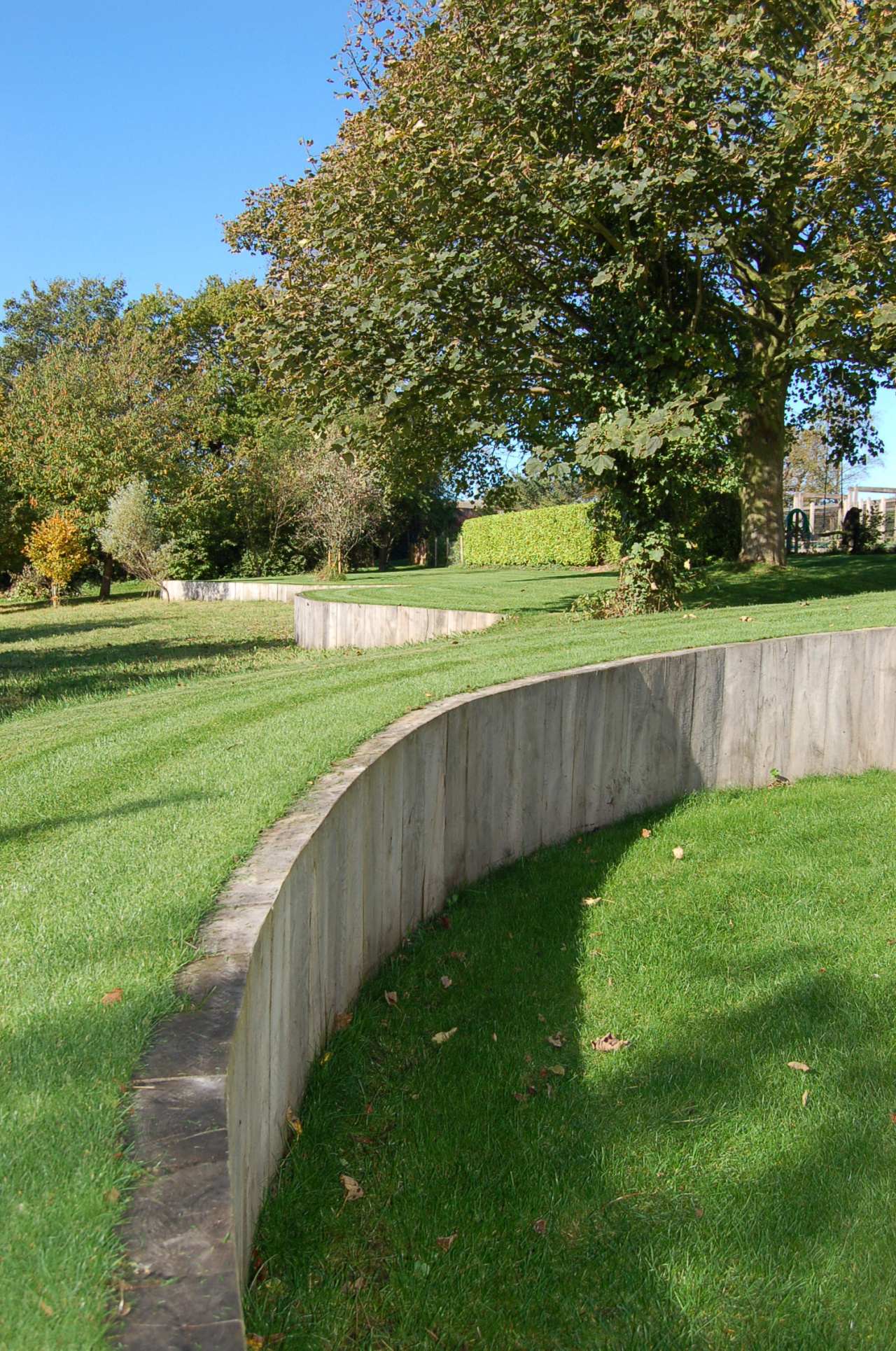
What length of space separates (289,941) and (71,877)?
0.74 metres

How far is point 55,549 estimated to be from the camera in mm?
28453

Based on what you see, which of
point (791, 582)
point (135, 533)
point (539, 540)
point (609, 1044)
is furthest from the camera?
point (539, 540)

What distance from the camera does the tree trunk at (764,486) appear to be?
19312 mm

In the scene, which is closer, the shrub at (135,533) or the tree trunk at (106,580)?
the shrub at (135,533)

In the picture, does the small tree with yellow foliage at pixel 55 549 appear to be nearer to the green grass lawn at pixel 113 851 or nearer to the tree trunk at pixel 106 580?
the tree trunk at pixel 106 580

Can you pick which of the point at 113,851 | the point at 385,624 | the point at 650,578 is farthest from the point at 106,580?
the point at 113,851

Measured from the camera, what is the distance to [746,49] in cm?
1011

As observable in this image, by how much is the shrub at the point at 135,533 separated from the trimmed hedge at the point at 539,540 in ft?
34.2

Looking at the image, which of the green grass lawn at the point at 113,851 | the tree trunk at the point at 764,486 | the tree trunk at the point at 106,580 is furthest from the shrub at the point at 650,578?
the tree trunk at the point at 106,580

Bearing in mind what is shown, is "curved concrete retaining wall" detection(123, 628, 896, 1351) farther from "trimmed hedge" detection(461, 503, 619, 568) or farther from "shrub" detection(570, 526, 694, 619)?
"trimmed hedge" detection(461, 503, 619, 568)

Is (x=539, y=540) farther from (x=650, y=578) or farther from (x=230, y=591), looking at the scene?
(x=650, y=578)

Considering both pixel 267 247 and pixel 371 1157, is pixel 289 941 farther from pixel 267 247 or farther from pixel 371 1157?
pixel 267 247

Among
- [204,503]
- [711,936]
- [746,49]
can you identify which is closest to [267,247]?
[204,503]

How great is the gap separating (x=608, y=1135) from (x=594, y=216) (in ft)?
33.7
